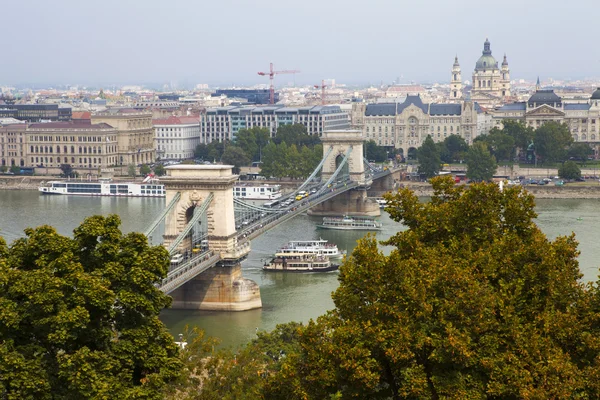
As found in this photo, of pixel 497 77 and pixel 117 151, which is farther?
pixel 497 77

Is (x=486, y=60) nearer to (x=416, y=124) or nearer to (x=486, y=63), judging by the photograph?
(x=486, y=63)

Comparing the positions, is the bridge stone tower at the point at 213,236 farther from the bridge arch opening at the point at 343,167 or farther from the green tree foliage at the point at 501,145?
the green tree foliage at the point at 501,145

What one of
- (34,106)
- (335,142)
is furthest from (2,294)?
(34,106)

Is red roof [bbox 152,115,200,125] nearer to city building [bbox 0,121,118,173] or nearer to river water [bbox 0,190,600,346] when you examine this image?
city building [bbox 0,121,118,173]

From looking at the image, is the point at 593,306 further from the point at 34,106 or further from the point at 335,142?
the point at 34,106

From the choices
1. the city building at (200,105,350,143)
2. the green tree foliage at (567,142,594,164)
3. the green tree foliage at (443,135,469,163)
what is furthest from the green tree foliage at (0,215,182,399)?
the city building at (200,105,350,143)

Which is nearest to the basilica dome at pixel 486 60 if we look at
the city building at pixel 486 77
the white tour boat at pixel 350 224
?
the city building at pixel 486 77
